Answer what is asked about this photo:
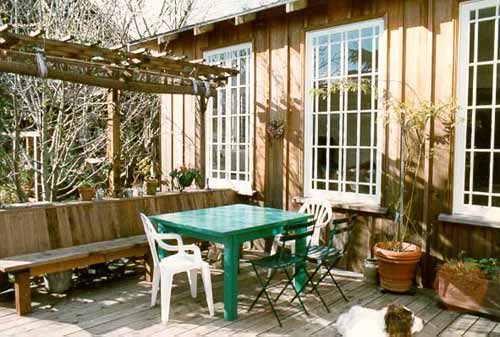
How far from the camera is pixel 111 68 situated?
5.41m

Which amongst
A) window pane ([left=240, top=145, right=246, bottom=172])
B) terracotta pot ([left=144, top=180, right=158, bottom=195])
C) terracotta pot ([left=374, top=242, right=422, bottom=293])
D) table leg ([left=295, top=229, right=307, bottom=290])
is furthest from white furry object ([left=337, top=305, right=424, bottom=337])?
window pane ([left=240, top=145, right=246, bottom=172])

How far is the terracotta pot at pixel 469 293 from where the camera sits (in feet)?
13.1

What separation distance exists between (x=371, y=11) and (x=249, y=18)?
171 cm

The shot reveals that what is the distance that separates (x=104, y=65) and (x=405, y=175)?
370cm

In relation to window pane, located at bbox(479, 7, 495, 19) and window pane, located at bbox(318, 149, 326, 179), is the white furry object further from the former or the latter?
window pane, located at bbox(479, 7, 495, 19)

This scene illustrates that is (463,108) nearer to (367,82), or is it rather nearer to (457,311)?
(367,82)

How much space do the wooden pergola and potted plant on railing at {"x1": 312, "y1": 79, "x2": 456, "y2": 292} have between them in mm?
2146

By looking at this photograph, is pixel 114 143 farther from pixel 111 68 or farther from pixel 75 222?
pixel 75 222

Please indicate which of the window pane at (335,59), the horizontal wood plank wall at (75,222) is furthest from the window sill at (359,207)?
the horizontal wood plank wall at (75,222)

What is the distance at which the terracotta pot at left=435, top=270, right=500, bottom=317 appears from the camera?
157 inches

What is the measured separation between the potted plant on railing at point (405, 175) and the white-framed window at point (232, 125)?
192 centimetres

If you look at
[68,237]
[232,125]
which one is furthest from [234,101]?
[68,237]

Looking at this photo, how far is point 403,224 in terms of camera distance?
4.98 meters

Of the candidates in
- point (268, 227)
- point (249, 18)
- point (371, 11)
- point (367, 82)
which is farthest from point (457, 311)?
point (249, 18)
